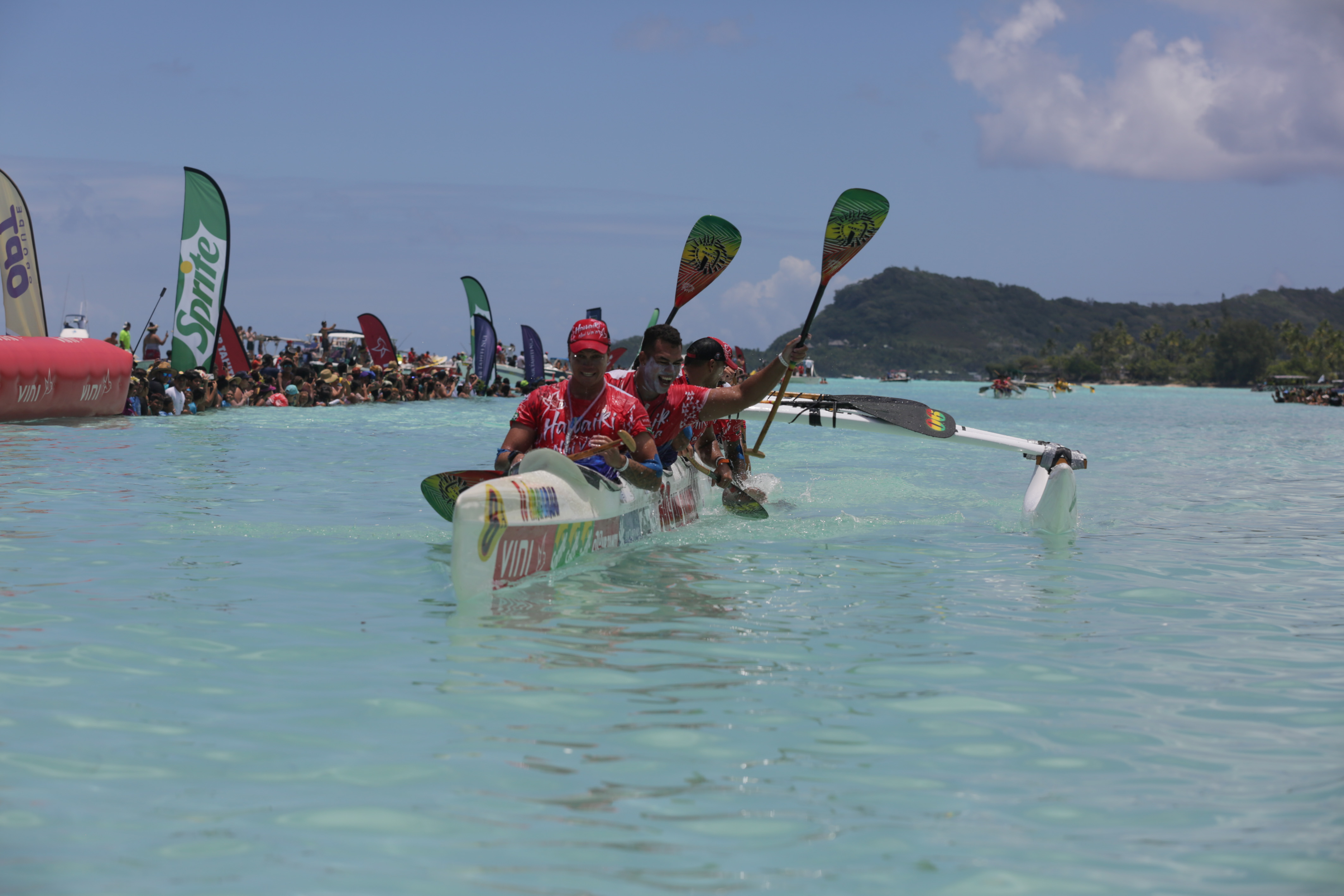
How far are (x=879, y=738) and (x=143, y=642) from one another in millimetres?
2954

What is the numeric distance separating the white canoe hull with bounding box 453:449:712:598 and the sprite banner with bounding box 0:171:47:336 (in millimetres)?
16004

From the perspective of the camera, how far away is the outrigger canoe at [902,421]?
9531 millimetres

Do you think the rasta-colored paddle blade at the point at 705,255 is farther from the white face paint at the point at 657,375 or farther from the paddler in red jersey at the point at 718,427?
the white face paint at the point at 657,375

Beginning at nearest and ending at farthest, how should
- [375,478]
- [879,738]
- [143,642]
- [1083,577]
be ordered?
[879,738] < [143,642] < [1083,577] < [375,478]

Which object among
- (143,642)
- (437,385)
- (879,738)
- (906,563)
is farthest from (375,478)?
(437,385)

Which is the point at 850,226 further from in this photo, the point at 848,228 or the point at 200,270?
the point at 200,270

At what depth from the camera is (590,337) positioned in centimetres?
621

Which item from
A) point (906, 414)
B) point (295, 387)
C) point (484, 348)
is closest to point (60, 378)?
point (295, 387)

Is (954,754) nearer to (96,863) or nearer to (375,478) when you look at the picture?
(96,863)

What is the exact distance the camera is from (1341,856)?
2746mm

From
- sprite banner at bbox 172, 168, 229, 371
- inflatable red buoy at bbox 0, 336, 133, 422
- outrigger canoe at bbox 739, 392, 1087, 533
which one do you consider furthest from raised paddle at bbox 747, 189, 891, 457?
sprite banner at bbox 172, 168, 229, 371

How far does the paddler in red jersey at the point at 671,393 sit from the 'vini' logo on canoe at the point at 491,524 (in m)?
2.15

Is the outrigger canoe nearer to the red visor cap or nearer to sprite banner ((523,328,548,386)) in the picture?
the red visor cap

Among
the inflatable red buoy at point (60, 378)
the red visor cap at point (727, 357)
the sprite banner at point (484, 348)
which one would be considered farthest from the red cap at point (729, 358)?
the sprite banner at point (484, 348)
